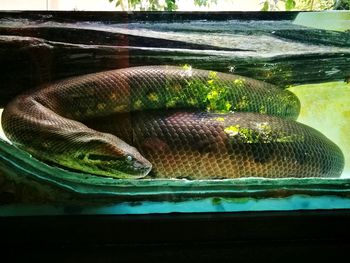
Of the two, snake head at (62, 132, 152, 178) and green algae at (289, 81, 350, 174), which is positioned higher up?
green algae at (289, 81, 350, 174)

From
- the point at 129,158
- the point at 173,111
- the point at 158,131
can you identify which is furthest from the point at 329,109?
the point at 129,158

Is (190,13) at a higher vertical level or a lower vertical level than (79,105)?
higher

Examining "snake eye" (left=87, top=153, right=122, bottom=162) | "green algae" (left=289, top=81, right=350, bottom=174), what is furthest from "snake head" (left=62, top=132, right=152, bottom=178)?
"green algae" (left=289, top=81, right=350, bottom=174)

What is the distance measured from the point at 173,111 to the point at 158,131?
18cm

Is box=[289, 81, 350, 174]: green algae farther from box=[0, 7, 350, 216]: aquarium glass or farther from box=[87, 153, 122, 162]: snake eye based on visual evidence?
box=[87, 153, 122, 162]: snake eye

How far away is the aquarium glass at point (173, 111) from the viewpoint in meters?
1.28

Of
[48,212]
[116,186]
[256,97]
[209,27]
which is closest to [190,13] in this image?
[209,27]

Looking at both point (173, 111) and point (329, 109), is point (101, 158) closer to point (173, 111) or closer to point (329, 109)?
point (173, 111)

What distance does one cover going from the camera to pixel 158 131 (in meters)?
1.71

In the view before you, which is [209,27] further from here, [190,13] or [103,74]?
[103,74]

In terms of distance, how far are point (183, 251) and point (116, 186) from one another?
0.30 metres

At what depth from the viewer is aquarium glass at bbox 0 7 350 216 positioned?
50.4 inches

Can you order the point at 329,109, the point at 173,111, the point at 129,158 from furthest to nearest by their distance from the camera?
1. the point at 329,109
2. the point at 173,111
3. the point at 129,158

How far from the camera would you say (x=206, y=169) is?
1.67 meters
